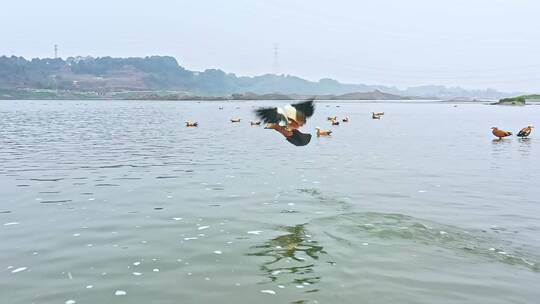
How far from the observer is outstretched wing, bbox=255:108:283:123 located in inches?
620

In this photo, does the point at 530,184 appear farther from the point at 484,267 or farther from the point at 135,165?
the point at 135,165

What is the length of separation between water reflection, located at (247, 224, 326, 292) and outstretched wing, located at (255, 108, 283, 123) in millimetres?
3508

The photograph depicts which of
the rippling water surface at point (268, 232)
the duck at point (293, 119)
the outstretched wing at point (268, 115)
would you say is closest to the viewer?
the rippling water surface at point (268, 232)

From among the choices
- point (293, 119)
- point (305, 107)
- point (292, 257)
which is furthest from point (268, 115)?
point (292, 257)

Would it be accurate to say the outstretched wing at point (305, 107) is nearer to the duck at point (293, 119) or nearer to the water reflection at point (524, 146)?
the duck at point (293, 119)

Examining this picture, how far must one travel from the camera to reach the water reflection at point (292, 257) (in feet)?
36.2

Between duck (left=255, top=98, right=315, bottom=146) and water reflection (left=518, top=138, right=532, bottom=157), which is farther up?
duck (left=255, top=98, right=315, bottom=146)

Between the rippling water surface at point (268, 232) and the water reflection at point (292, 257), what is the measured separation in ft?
0.16

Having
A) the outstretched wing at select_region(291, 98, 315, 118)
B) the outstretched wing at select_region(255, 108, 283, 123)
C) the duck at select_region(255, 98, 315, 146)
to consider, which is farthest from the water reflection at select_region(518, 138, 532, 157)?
the outstretched wing at select_region(255, 108, 283, 123)

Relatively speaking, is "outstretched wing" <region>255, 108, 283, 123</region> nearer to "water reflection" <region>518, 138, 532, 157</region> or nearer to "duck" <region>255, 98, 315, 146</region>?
"duck" <region>255, 98, 315, 146</region>

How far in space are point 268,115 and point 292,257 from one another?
5233 mm

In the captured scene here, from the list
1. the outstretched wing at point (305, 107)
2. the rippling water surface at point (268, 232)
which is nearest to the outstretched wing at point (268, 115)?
the outstretched wing at point (305, 107)

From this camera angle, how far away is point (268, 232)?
14734 millimetres

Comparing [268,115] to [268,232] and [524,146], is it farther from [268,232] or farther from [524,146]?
[524,146]
